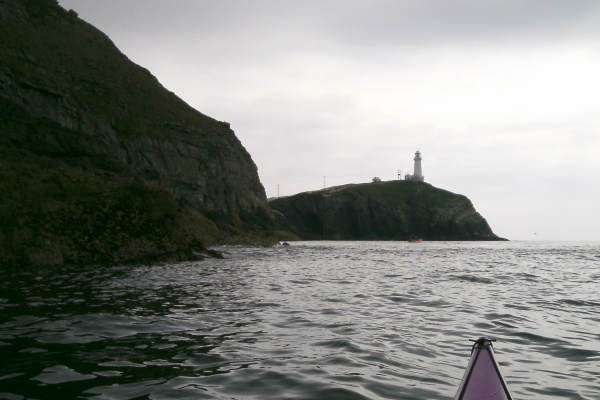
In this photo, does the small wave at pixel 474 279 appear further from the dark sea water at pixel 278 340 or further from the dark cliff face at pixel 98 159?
the dark cliff face at pixel 98 159

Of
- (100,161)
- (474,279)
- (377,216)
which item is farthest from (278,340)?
(377,216)

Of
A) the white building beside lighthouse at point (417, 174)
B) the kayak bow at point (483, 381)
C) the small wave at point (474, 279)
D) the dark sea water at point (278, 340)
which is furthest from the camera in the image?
the white building beside lighthouse at point (417, 174)

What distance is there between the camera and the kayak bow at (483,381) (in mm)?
4116

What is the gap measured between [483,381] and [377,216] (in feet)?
435

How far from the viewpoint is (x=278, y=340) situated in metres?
7.89

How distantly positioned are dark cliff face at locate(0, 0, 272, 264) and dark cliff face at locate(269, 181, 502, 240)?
51.1 metres

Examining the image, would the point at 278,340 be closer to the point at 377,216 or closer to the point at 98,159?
the point at 98,159

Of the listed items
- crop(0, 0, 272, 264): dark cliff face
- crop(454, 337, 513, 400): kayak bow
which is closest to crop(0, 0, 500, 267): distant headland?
crop(0, 0, 272, 264): dark cliff face

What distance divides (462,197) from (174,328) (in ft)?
477

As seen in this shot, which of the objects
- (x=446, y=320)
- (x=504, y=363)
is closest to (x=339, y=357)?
(x=504, y=363)

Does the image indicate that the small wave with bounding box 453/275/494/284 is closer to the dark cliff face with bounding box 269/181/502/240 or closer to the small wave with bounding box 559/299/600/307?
the small wave with bounding box 559/299/600/307

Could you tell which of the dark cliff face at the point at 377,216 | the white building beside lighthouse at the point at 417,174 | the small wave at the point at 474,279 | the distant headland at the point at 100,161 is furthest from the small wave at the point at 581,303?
the white building beside lighthouse at the point at 417,174

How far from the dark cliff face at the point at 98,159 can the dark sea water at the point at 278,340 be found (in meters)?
7.56

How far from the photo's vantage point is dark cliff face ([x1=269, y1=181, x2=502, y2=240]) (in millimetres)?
130250
